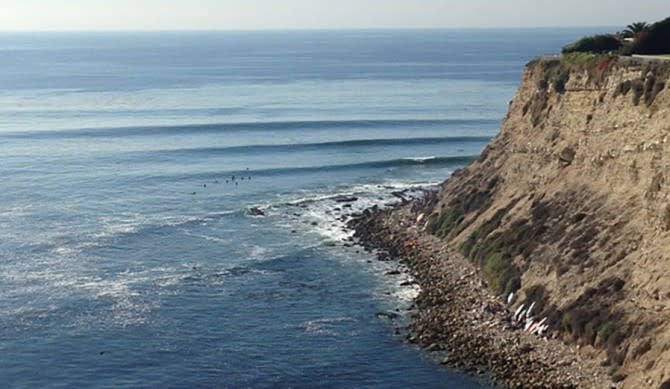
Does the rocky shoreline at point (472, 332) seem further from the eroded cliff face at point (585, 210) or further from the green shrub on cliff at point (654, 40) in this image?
the green shrub on cliff at point (654, 40)

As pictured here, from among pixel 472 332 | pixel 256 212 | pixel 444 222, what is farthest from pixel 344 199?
pixel 472 332

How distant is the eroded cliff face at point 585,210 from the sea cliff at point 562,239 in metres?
0.09

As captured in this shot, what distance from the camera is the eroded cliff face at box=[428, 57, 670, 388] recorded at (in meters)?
40.9

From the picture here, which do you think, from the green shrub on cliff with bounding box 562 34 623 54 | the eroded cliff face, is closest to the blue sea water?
the eroded cliff face

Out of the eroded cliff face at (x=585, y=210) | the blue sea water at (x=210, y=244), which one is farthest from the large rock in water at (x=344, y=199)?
the eroded cliff face at (x=585, y=210)

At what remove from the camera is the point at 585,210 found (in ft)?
167

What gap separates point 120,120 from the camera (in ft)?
433

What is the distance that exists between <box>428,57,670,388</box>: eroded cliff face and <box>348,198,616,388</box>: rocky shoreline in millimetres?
1008

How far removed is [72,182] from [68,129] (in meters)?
38.7

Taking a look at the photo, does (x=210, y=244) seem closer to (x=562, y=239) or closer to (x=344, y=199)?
(x=344, y=199)

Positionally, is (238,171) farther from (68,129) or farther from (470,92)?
(470,92)

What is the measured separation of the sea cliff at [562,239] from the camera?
133 feet

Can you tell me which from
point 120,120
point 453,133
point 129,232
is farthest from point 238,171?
point 120,120

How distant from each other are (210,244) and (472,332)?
2622cm
